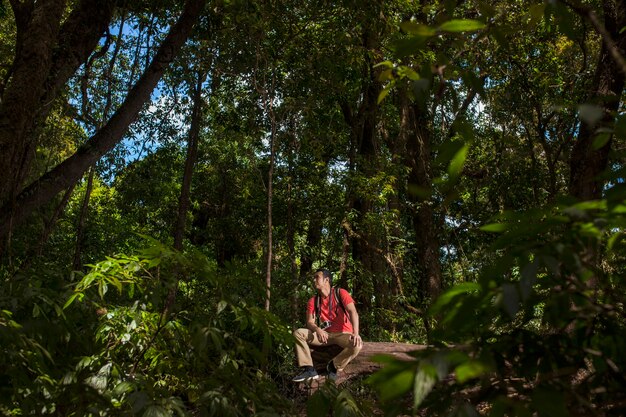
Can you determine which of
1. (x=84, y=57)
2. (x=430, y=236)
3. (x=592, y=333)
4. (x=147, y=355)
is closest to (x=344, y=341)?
(x=147, y=355)

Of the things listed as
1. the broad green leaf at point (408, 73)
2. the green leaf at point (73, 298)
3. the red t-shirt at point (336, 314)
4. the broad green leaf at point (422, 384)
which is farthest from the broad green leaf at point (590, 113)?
the red t-shirt at point (336, 314)

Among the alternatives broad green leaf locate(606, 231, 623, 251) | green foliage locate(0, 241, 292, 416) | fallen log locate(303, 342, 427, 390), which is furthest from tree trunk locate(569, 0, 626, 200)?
broad green leaf locate(606, 231, 623, 251)

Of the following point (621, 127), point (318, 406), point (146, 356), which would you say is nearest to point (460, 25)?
point (621, 127)

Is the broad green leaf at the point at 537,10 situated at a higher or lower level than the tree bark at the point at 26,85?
lower

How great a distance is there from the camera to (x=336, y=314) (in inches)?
244

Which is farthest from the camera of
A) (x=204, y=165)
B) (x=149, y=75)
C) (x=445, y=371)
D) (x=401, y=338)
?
(x=204, y=165)

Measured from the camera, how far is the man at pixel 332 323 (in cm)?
606

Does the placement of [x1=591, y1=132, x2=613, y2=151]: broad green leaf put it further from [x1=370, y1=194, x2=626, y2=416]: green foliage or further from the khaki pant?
the khaki pant

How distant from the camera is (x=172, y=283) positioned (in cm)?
259

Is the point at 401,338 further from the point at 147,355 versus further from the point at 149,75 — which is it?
the point at 147,355

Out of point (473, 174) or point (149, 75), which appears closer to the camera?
point (149, 75)

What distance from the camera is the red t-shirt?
6.11 m

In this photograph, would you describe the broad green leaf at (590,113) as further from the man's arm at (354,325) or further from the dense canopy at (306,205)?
the man's arm at (354,325)

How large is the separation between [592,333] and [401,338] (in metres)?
10.3
